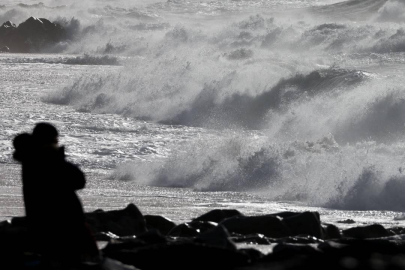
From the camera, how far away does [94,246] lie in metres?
5.65

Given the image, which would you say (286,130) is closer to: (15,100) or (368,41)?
(15,100)

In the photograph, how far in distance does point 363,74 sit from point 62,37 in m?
59.7

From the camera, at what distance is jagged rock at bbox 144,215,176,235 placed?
899cm

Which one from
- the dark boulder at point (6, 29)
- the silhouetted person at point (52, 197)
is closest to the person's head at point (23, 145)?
the silhouetted person at point (52, 197)

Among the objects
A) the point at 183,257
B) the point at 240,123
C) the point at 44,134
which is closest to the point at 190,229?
the point at 183,257

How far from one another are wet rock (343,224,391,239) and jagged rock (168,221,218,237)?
1.36 meters

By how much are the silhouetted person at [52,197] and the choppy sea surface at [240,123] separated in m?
5.28

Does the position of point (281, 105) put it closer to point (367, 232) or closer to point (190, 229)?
point (367, 232)

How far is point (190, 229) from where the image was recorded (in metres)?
8.30

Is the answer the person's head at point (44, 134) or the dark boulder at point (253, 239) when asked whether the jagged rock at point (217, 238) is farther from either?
the person's head at point (44, 134)

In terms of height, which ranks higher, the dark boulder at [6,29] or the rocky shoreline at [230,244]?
the dark boulder at [6,29]

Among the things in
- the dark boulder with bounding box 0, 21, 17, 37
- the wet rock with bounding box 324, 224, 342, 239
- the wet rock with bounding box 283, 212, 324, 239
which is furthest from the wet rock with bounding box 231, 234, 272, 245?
the dark boulder with bounding box 0, 21, 17, 37

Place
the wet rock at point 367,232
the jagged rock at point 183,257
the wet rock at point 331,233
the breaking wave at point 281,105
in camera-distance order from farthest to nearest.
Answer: the breaking wave at point 281,105, the wet rock at point 367,232, the wet rock at point 331,233, the jagged rock at point 183,257

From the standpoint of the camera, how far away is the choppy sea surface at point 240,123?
13555mm
